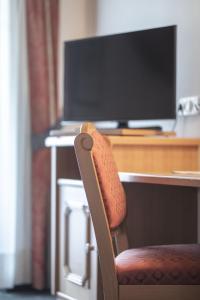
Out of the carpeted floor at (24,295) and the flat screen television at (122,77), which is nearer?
the flat screen television at (122,77)

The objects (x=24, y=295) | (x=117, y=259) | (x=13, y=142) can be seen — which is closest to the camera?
(x=117, y=259)

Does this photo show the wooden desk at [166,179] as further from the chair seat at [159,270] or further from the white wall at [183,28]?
the white wall at [183,28]

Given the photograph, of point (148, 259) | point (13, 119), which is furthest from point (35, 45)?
point (148, 259)

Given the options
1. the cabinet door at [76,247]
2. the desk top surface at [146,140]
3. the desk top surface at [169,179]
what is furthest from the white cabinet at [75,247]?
the desk top surface at [169,179]

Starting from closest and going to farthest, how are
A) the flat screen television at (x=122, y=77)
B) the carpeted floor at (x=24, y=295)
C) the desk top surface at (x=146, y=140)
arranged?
the desk top surface at (x=146, y=140) < the flat screen television at (x=122, y=77) < the carpeted floor at (x=24, y=295)

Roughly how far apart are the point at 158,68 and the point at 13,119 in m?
1.11

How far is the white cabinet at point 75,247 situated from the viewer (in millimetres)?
2713

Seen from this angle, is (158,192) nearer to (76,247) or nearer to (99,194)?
(76,247)

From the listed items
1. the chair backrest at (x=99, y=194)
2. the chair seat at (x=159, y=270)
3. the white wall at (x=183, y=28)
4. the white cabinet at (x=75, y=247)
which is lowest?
the white cabinet at (x=75, y=247)

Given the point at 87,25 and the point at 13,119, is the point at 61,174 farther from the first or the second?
the point at 87,25

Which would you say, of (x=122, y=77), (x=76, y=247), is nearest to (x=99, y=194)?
(x=76, y=247)

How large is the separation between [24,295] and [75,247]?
0.80 meters

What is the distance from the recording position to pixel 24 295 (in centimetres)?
346

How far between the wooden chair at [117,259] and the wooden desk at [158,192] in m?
0.72
